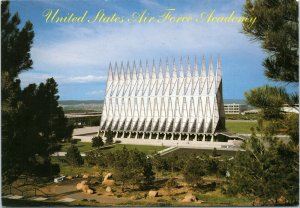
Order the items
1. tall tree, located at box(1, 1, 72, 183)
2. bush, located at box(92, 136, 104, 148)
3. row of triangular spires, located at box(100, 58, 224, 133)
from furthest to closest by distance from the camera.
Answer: row of triangular spires, located at box(100, 58, 224, 133) → bush, located at box(92, 136, 104, 148) → tall tree, located at box(1, 1, 72, 183)

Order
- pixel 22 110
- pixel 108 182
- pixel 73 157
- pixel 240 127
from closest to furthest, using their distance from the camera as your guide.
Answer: pixel 22 110, pixel 108 182, pixel 73 157, pixel 240 127

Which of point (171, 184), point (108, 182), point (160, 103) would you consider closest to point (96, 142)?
point (160, 103)

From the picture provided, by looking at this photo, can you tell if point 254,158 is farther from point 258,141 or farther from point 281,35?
point 281,35

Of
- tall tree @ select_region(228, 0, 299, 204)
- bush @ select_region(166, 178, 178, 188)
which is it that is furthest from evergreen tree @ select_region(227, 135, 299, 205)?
bush @ select_region(166, 178, 178, 188)

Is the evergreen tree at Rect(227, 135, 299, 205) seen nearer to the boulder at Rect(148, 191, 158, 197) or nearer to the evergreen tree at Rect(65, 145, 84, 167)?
the boulder at Rect(148, 191, 158, 197)

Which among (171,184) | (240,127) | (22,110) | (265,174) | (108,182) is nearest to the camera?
(22,110)

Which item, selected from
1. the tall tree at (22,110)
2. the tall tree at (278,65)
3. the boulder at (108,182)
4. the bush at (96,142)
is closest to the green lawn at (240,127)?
the bush at (96,142)

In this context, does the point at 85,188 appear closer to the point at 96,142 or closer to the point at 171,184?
the point at 171,184

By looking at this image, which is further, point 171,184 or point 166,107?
point 166,107

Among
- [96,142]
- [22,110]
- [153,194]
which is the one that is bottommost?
[153,194]

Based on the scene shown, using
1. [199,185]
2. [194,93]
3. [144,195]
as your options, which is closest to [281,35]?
[144,195]

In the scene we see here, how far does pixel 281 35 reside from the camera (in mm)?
8586

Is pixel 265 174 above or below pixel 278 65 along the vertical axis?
below

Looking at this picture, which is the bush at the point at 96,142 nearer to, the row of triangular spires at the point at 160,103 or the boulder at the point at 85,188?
the row of triangular spires at the point at 160,103
